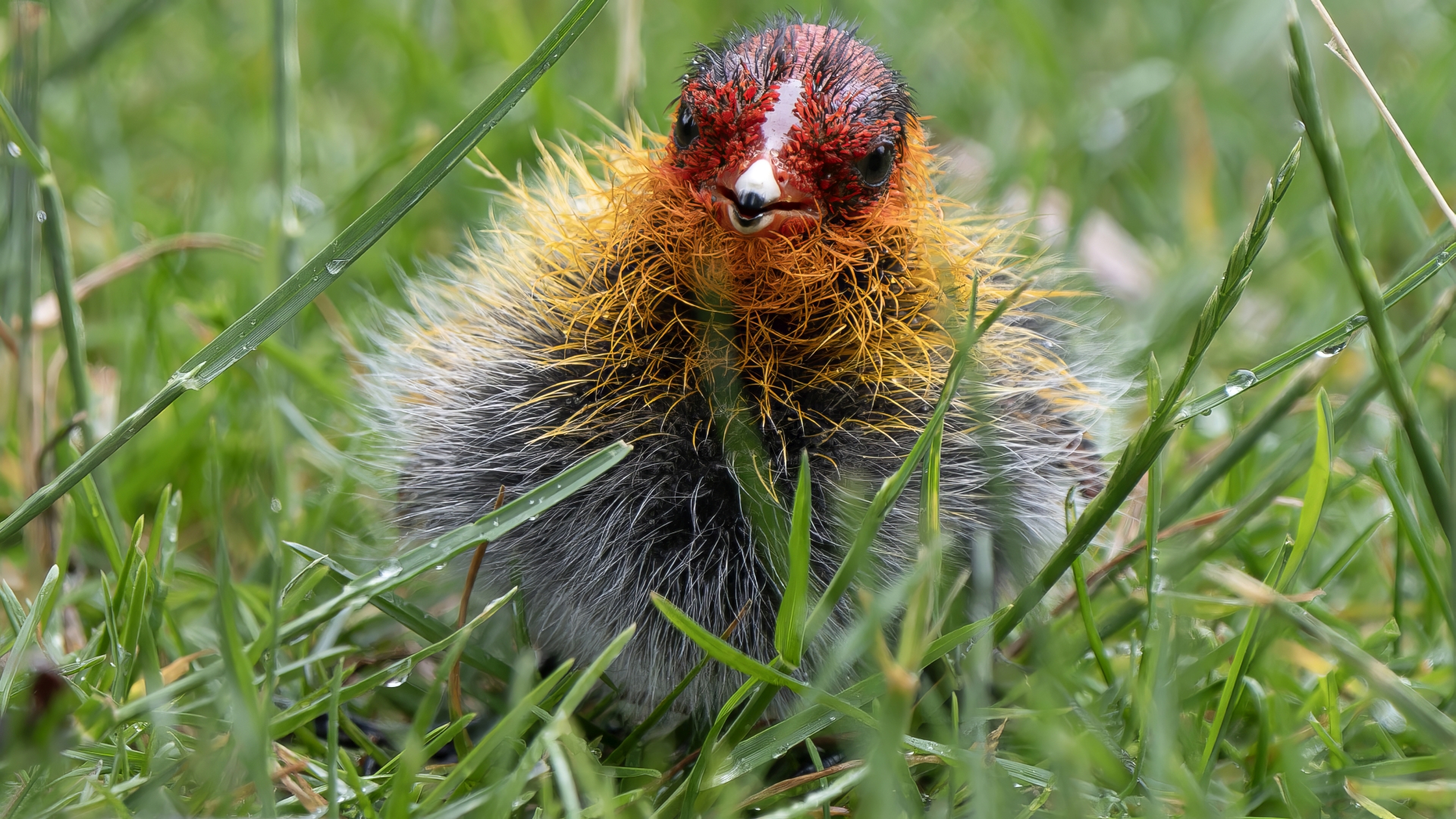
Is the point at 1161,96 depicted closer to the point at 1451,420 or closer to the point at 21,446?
the point at 1451,420

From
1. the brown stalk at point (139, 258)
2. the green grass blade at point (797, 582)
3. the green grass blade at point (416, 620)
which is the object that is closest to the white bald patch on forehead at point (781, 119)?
the green grass blade at point (797, 582)

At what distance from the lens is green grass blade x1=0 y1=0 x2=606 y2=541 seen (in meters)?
1.41

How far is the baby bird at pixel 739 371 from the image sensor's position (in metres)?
1.48

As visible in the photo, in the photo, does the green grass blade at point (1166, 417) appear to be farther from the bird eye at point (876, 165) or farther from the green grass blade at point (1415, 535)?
the bird eye at point (876, 165)

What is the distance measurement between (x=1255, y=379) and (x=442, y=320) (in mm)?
1328

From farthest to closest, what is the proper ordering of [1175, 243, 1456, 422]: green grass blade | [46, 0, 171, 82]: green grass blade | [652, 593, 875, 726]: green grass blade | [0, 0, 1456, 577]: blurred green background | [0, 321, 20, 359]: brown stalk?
[46, 0, 171, 82]: green grass blade < [0, 0, 1456, 577]: blurred green background < [0, 321, 20, 359]: brown stalk < [1175, 243, 1456, 422]: green grass blade < [652, 593, 875, 726]: green grass blade

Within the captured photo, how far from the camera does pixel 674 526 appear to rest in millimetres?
1601

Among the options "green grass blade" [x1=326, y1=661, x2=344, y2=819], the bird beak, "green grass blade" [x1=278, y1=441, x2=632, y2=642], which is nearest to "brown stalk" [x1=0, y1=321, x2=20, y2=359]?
"green grass blade" [x1=278, y1=441, x2=632, y2=642]

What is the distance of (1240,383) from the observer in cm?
148

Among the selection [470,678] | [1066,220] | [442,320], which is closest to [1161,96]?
[1066,220]

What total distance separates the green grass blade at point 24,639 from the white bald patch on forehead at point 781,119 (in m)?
1.10

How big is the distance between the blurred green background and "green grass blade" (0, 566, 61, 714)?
0.37m

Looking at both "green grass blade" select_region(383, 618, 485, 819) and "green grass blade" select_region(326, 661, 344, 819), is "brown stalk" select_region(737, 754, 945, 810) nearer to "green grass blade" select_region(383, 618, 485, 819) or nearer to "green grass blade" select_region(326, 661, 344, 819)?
"green grass blade" select_region(383, 618, 485, 819)

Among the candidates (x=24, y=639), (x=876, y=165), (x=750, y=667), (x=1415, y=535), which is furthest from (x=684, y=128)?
(x=1415, y=535)
